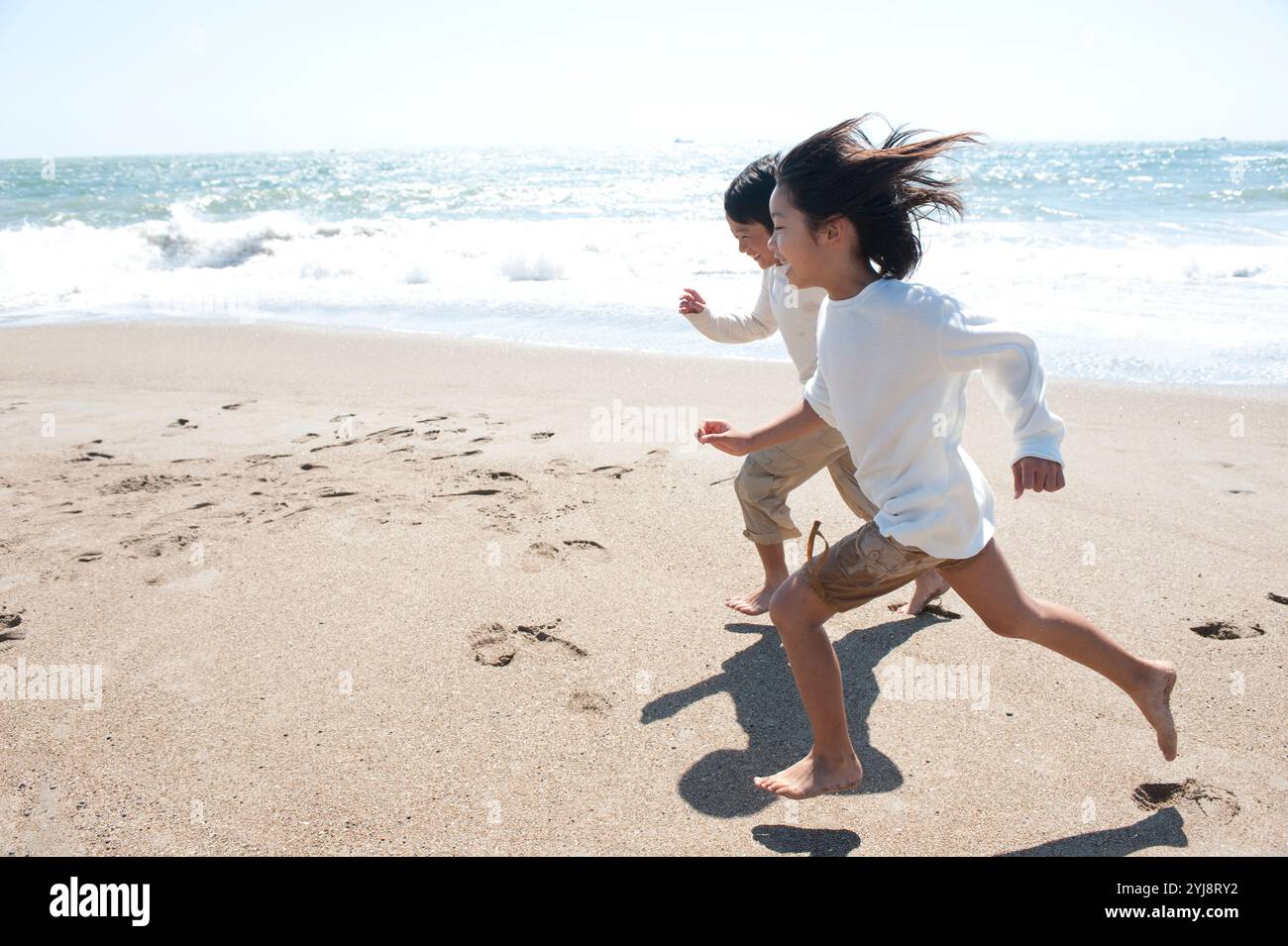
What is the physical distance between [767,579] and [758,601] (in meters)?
0.08

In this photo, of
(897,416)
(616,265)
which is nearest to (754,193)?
(897,416)

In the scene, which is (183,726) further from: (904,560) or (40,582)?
(904,560)

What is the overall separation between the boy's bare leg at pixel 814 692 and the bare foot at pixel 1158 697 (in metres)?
0.70

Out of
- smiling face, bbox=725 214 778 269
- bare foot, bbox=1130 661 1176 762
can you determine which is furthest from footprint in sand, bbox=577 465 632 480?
bare foot, bbox=1130 661 1176 762

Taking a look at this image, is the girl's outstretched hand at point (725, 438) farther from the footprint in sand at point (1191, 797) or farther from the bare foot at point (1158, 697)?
the footprint in sand at point (1191, 797)

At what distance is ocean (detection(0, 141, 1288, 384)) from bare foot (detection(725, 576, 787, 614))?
148cm

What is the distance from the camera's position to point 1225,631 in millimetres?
2961

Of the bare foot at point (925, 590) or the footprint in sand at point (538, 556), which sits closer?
the bare foot at point (925, 590)

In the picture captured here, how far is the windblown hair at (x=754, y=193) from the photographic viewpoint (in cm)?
282

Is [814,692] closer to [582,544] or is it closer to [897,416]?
[897,416]

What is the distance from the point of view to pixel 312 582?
342 cm

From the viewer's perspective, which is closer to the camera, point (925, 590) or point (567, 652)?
point (567, 652)

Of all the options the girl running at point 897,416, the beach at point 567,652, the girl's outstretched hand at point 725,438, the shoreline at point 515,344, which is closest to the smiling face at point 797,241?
the girl running at point 897,416

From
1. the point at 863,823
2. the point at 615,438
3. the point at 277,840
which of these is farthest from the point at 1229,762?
the point at 615,438
